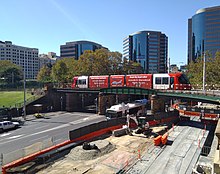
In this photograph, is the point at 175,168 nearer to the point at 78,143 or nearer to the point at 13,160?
the point at 78,143

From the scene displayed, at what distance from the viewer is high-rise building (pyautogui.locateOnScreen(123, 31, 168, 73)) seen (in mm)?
186375

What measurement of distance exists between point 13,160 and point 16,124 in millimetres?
19784

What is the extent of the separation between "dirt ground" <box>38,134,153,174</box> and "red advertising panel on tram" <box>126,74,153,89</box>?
2293cm

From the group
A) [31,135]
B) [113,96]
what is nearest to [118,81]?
[113,96]

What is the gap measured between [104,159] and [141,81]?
31.4 m

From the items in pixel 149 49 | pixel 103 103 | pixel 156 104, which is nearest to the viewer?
pixel 156 104

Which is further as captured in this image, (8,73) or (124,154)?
(8,73)

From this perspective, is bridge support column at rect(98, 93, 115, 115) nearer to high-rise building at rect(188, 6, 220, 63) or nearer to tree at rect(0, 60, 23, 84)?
tree at rect(0, 60, 23, 84)

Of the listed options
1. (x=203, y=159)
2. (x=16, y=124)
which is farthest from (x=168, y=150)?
(x=16, y=124)

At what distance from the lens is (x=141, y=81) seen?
167 feet

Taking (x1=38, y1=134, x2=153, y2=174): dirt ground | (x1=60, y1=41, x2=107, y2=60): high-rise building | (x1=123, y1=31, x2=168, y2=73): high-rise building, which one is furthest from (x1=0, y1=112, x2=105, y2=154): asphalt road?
(x1=123, y1=31, x2=168, y2=73): high-rise building

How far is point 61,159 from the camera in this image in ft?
73.5

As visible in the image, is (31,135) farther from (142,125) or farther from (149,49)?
(149,49)

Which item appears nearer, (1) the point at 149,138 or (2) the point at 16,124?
(1) the point at 149,138
